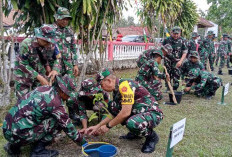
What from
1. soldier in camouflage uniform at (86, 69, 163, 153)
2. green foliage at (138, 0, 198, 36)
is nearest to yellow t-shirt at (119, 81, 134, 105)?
soldier in camouflage uniform at (86, 69, 163, 153)

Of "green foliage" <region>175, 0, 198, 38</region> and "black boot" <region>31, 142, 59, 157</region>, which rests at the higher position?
"green foliage" <region>175, 0, 198, 38</region>

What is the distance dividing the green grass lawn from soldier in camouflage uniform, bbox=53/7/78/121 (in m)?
0.83

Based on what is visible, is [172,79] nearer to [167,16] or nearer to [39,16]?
[39,16]

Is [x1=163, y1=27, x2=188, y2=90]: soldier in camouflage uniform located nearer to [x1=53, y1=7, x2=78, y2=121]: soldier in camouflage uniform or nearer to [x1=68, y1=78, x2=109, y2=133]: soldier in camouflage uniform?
[x1=53, y1=7, x2=78, y2=121]: soldier in camouflage uniform

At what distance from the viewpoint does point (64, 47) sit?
397 cm

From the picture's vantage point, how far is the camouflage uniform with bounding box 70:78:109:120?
11.0 ft

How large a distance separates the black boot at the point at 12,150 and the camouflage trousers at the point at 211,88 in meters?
4.72

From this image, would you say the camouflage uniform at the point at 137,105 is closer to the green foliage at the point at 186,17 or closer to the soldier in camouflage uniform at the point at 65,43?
the soldier in camouflage uniform at the point at 65,43

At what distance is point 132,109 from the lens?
296cm

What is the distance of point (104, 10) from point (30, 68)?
9.44 ft

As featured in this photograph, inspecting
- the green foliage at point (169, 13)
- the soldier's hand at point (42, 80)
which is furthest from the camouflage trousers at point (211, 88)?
the green foliage at point (169, 13)

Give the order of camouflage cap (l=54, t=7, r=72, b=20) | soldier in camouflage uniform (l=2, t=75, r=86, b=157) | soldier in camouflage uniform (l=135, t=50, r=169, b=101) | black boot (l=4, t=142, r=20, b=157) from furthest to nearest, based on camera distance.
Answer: soldier in camouflage uniform (l=135, t=50, r=169, b=101)
camouflage cap (l=54, t=7, r=72, b=20)
black boot (l=4, t=142, r=20, b=157)
soldier in camouflage uniform (l=2, t=75, r=86, b=157)

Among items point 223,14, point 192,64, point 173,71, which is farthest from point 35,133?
point 223,14

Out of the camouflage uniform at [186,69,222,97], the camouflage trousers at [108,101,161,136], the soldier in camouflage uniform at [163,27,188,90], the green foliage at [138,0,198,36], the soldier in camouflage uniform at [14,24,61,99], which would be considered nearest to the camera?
the camouflage trousers at [108,101,161,136]
